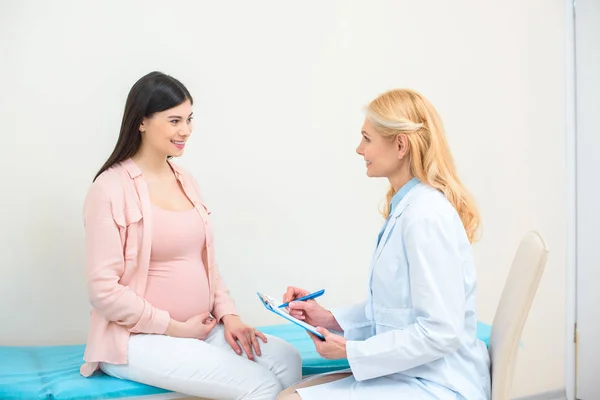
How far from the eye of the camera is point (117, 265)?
7.16 ft

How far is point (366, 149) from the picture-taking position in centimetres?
205

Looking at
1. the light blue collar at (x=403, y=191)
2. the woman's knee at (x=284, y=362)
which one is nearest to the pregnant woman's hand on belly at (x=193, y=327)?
the woman's knee at (x=284, y=362)

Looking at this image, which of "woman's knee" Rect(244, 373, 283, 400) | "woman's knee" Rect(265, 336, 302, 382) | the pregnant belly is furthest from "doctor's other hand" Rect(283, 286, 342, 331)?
the pregnant belly

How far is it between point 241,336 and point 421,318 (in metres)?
0.77

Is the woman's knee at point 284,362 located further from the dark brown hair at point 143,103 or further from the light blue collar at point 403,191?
the dark brown hair at point 143,103

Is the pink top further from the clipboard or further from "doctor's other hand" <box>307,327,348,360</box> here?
"doctor's other hand" <box>307,327,348,360</box>

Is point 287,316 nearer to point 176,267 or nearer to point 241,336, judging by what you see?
point 241,336

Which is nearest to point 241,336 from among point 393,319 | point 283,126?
point 393,319

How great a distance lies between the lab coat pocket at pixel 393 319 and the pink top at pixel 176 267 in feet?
2.37

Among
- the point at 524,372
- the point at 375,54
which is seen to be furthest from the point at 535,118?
the point at 524,372

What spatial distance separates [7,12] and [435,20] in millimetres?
2093

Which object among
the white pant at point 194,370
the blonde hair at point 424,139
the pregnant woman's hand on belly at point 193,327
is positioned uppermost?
the blonde hair at point 424,139

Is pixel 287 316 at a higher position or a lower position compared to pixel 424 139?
lower

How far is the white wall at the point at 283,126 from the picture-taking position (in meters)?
2.68
